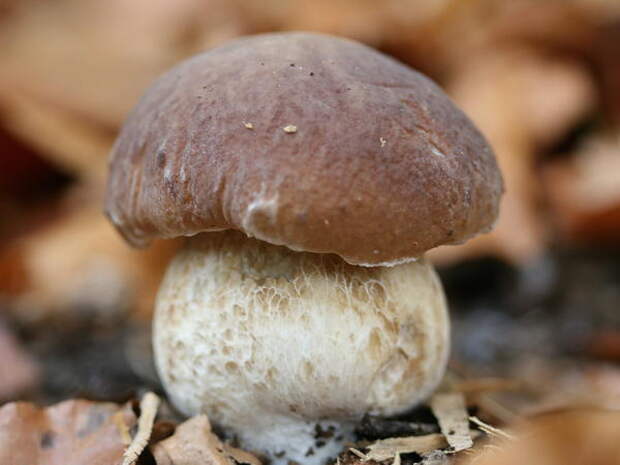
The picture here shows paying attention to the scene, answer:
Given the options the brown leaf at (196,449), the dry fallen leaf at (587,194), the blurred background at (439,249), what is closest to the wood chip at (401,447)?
the brown leaf at (196,449)

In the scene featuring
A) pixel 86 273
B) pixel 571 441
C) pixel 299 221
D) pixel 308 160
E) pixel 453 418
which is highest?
pixel 308 160

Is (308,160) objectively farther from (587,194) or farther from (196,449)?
(587,194)

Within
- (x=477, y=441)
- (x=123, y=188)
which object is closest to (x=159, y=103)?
(x=123, y=188)

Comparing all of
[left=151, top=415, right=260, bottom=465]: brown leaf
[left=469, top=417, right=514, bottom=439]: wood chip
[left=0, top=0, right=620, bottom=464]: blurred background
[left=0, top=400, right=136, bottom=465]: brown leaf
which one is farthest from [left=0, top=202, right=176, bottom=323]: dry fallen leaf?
[left=469, top=417, right=514, bottom=439]: wood chip

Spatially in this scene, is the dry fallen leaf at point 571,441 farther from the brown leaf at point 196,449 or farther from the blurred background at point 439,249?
the blurred background at point 439,249

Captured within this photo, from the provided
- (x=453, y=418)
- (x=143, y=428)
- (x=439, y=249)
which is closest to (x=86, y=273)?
(x=439, y=249)

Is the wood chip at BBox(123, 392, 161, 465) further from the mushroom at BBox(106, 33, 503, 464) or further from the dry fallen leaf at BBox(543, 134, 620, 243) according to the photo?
the dry fallen leaf at BBox(543, 134, 620, 243)
